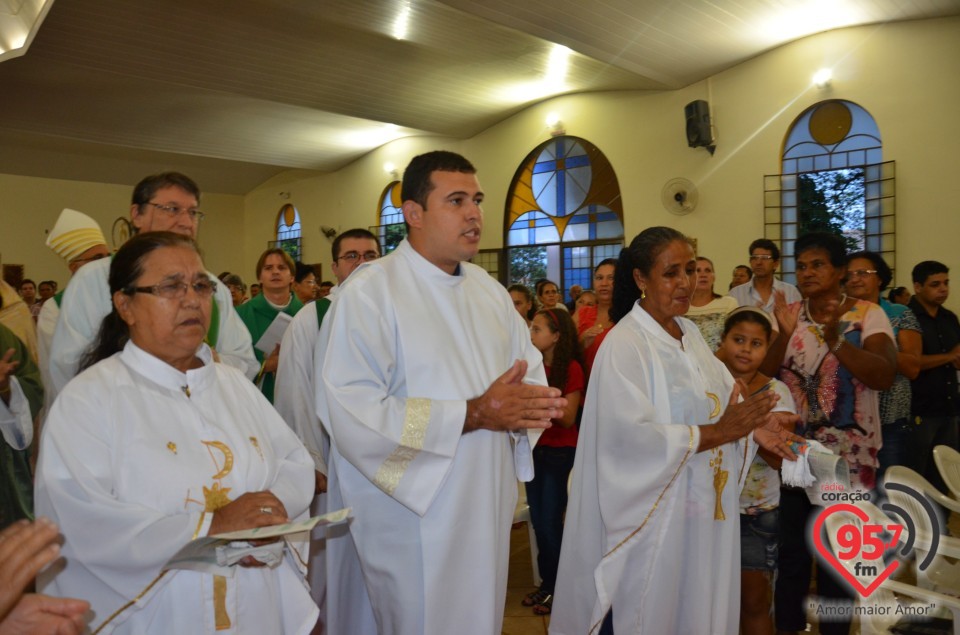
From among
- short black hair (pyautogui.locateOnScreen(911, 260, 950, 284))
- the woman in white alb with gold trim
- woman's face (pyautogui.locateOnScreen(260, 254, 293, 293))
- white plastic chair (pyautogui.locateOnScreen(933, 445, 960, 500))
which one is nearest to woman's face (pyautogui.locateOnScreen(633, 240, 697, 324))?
the woman in white alb with gold trim

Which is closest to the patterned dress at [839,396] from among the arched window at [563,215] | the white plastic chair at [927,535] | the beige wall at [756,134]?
the white plastic chair at [927,535]

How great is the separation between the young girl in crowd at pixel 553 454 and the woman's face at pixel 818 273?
4.50ft

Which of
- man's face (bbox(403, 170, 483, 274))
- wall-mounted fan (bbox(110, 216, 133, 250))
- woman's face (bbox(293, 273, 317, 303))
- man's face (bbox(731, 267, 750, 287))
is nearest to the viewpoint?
man's face (bbox(403, 170, 483, 274))

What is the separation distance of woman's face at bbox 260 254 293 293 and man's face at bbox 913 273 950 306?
13.8 ft

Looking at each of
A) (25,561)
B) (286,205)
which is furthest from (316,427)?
(286,205)

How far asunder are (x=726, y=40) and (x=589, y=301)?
4102 millimetres

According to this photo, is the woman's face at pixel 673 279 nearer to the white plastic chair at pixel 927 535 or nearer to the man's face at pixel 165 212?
the white plastic chair at pixel 927 535

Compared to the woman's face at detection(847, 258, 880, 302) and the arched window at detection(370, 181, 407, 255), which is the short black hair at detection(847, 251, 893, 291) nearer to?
the woman's face at detection(847, 258, 880, 302)

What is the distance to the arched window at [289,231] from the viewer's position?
59.1ft

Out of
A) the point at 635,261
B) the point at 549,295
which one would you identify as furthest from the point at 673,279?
the point at 549,295

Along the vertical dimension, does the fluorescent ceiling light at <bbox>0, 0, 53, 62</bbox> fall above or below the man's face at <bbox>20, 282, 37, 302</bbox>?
above

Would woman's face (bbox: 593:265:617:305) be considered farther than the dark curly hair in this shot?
Yes

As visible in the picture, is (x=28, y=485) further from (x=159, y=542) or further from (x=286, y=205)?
(x=286, y=205)

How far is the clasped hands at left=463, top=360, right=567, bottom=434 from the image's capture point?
93.4 inches
